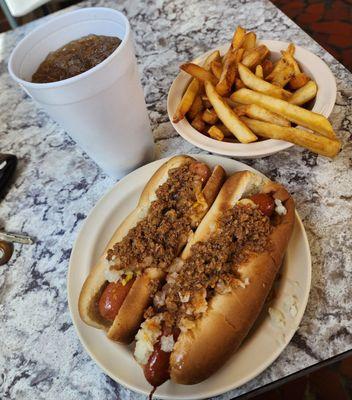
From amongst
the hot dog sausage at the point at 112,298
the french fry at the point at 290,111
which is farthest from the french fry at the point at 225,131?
the hot dog sausage at the point at 112,298

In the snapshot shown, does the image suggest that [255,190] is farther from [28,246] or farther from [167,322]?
[28,246]

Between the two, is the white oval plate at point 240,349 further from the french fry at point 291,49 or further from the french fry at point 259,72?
the french fry at point 291,49

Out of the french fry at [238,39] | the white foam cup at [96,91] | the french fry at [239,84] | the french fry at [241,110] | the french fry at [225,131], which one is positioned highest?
the white foam cup at [96,91]

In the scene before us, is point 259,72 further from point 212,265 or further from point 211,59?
point 212,265

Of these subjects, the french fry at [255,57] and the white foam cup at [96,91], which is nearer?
the white foam cup at [96,91]

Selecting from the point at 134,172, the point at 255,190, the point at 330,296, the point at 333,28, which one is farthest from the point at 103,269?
the point at 333,28

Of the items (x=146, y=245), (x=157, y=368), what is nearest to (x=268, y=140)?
(x=146, y=245)
